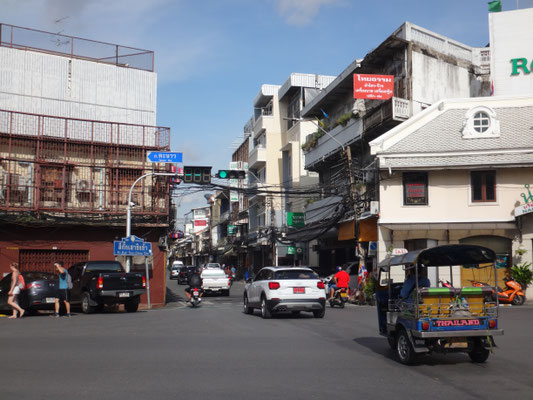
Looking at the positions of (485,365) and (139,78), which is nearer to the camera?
(485,365)

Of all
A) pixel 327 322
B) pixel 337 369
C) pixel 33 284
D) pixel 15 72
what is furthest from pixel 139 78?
pixel 337 369

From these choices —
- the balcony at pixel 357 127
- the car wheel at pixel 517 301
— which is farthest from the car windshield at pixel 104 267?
the car wheel at pixel 517 301

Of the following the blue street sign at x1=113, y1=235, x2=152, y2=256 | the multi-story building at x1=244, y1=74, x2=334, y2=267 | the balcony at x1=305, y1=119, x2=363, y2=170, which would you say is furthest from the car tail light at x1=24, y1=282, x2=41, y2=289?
the multi-story building at x1=244, y1=74, x2=334, y2=267

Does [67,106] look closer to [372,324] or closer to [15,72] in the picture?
[15,72]

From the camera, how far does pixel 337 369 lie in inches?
372

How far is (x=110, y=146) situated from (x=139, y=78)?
5.14 metres

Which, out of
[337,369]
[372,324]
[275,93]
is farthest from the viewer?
[275,93]

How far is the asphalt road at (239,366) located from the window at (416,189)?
45.7ft

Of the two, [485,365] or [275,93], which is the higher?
[275,93]

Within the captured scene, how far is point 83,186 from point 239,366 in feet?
65.5

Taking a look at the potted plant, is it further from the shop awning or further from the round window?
the round window

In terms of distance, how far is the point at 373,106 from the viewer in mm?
34000

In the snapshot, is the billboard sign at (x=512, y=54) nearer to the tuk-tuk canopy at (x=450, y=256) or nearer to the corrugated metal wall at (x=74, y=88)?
the corrugated metal wall at (x=74, y=88)

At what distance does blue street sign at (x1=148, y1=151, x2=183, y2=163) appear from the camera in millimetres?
24891
